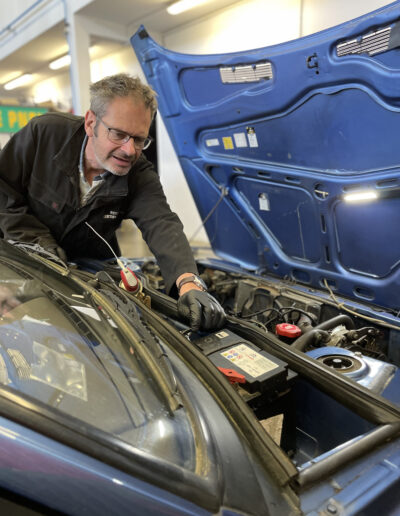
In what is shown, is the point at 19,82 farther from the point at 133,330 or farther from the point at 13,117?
the point at 133,330

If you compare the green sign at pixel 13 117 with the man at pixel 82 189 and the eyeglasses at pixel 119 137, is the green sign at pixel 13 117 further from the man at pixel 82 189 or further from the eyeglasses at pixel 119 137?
the eyeglasses at pixel 119 137

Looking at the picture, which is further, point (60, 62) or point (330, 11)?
point (60, 62)

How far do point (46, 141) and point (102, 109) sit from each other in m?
0.44

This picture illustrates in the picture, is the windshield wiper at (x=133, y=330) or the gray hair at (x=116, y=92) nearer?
the windshield wiper at (x=133, y=330)

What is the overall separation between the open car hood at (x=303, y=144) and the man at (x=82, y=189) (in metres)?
0.39

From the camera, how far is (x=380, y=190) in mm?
1547

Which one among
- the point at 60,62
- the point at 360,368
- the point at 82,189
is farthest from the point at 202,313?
the point at 60,62

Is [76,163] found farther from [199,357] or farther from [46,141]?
[199,357]

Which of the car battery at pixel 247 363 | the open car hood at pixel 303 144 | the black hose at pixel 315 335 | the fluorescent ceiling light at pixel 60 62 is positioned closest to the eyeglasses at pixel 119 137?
the open car hood at pixel 303 144

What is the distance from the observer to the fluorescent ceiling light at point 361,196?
5.17 feet

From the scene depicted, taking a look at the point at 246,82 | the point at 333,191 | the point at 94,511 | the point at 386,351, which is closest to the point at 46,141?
the point at 246,82

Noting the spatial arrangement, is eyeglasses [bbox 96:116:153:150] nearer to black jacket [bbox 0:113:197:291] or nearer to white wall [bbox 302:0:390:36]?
black jacket [bbox 0:113:197:291]

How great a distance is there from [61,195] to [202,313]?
105 cm

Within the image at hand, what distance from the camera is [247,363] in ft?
3.25
